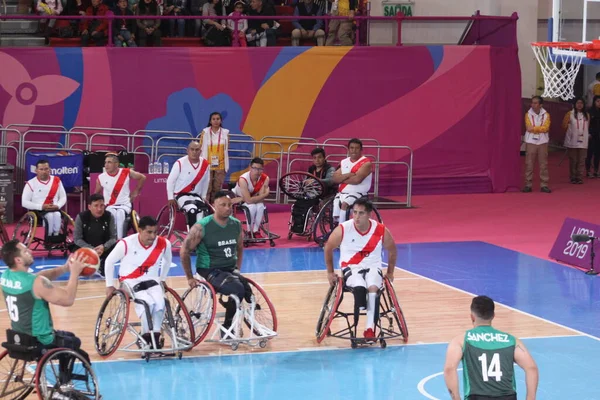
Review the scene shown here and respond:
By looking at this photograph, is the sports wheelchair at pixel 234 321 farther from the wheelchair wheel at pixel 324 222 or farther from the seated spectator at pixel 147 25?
the seated spectator at pixel 147 25

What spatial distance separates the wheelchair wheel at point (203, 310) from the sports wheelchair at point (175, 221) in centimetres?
473

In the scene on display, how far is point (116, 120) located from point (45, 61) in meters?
1.77

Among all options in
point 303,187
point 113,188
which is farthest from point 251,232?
point 113,188

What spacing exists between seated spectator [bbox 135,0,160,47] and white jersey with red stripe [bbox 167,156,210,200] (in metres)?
5.46

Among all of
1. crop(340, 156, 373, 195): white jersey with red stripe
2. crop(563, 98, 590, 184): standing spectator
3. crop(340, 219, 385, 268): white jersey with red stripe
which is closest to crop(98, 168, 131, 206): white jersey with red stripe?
crop(340, 156, 373, 195): white jersey with red stripe

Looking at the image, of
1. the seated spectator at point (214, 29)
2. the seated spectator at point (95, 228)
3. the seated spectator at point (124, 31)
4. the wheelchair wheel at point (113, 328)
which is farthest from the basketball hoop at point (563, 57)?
the seated spectator at point (124, 31)

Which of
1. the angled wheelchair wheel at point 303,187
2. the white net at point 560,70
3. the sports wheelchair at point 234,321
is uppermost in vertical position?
the white net at point 560,70

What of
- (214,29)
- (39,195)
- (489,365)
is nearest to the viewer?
(489,365)

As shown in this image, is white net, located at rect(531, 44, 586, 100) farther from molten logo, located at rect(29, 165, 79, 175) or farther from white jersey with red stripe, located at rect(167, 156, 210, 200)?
molten logo, located at rect(29, 165, 79, 175)

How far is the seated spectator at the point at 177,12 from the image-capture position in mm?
22781

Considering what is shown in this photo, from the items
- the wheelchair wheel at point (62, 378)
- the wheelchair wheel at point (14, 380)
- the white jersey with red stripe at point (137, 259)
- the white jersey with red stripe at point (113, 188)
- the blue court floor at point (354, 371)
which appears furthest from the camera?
the white jersey with red stripe at point (113, 188)

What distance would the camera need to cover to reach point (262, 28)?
75.2 feet

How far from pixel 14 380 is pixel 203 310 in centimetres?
321

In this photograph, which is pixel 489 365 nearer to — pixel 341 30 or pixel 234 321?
pixel 234 321
